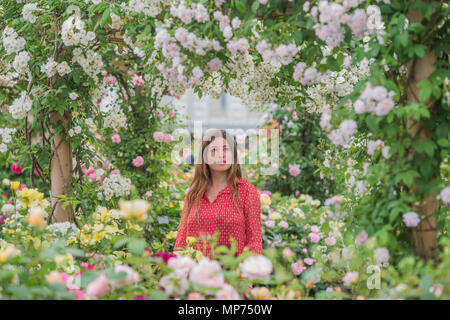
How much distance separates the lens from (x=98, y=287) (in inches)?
51.0

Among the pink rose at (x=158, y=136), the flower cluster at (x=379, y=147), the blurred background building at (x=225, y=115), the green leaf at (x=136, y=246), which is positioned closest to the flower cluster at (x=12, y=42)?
the pink rose at (x=158, y=136)

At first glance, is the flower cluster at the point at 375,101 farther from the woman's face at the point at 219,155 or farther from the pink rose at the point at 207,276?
the woman's face at the point at 219,155

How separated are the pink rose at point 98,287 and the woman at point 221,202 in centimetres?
115

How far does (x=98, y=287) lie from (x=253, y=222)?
1.30 m

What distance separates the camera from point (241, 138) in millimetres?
5395

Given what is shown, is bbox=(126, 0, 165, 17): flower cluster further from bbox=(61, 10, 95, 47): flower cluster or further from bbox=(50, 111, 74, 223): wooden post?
bbox=(50, 111, 74, 223): wooden post

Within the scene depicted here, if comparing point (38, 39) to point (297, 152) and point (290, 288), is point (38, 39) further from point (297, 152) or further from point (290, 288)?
point (297, 152)

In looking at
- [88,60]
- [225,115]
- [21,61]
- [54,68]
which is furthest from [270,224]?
[225,115]

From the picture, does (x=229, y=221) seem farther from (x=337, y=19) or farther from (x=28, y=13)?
(x=28, y=13)

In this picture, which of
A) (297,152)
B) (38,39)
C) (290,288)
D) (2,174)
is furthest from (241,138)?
(290,288)

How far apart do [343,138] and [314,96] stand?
1.15 meters

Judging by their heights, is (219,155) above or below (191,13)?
below

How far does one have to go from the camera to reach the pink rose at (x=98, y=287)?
1.29 metres
